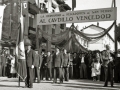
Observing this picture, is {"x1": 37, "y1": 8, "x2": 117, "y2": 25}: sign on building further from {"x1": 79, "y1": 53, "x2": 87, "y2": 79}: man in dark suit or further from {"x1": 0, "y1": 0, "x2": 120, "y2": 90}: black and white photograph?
{"x1": 79, "y1": 53, "x2": 87, "y2": 79}: man in dark suit

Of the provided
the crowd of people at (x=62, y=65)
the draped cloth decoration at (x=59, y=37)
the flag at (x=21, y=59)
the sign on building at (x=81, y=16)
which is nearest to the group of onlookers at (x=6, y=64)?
the crowd of people at (x=62, y=65)

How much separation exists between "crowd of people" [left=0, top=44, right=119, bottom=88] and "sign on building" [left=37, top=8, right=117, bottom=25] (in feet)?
7.14

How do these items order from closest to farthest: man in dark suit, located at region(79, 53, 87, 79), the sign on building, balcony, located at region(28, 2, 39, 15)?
1. the sign on building
2. man in dark suit, located at region(79, 53, 87, 79)
3. balcony, located at region(28, 2, 39, 15)

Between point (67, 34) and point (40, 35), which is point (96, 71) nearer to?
point (67, 34)

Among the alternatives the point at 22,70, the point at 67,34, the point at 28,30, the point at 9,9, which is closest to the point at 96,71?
the point at 67,34

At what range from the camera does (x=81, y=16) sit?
56.8ft

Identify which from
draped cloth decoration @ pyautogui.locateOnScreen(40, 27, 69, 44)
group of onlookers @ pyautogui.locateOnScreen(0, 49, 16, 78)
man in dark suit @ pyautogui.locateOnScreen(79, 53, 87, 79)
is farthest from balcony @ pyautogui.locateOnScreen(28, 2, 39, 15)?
man in dark suit @ pyautogui.locateOnScreen(79, 53, 87, 79)

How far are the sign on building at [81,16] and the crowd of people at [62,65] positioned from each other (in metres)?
2.18

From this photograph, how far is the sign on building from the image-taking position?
54.5ft

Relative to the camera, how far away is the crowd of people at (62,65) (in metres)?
13.2

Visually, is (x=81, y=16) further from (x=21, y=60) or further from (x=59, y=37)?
(x=21, y=60)

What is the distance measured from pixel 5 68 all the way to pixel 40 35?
230 inches

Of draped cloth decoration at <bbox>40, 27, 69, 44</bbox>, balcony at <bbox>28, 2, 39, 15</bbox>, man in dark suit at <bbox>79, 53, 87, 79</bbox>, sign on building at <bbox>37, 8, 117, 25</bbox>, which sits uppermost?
balcony at <bbox>28, 2, 39, 15</bbox>

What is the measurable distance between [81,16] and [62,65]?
Answer: 3.78 metres
